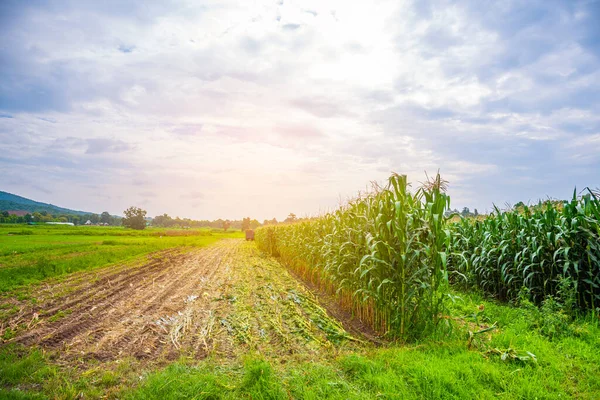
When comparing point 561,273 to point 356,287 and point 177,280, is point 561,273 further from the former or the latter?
point 177,280

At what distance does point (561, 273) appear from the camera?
7121 mm

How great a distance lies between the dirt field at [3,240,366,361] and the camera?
586 cm

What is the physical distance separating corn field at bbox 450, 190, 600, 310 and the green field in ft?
2.06

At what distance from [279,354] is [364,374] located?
1.71 m

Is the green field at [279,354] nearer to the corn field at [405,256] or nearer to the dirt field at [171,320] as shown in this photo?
the dirt field at [171,320]

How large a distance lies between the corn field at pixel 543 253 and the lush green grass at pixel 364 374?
1332mm

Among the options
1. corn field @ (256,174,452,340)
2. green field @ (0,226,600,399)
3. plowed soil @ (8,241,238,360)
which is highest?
corn field @ (256,174,452,340)

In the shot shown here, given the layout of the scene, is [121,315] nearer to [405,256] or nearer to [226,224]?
[405,256]

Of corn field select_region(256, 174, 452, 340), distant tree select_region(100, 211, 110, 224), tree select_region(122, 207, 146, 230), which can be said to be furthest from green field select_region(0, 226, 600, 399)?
distant tree select_region(100, 211, 110, 224)

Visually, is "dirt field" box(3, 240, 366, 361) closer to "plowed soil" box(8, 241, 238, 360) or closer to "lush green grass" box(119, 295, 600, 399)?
"plowed soil" box(8, 241, 238, 360)

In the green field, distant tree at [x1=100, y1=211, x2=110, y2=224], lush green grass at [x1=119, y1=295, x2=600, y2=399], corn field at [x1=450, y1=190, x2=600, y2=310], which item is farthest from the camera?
distant tree at [x1=100, y1=211, x2=110, y2=224]

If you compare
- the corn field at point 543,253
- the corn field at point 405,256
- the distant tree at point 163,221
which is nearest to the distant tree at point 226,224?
the distant tree at point 163,221

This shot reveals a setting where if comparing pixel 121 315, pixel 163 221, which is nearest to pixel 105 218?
pixel 163 221

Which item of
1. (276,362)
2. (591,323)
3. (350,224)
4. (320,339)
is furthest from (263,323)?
(591,323)
